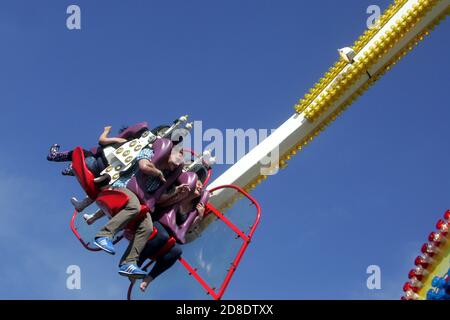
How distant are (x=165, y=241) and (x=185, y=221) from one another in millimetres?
465

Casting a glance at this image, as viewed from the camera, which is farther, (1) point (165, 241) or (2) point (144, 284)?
(2) point (144, 284)

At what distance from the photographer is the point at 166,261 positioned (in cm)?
906

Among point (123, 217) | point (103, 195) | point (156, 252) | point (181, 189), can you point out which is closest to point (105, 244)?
point (123, 217)

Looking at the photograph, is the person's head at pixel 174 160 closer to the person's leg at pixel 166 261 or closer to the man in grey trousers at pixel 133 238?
the man in grey trousers at pixel 133 238

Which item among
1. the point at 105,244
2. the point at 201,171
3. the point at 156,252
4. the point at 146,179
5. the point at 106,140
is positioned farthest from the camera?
the point at 201,171

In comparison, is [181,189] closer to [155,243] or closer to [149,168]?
[149,168]

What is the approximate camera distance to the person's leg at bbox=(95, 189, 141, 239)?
842 centimetres

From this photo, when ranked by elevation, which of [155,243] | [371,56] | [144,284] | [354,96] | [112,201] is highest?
[371,56]

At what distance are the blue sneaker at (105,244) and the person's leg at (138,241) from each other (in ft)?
1.11

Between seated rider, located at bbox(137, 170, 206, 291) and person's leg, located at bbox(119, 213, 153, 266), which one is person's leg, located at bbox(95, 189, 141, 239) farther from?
seated rider, located at bbox(137, 170, 206, 291)

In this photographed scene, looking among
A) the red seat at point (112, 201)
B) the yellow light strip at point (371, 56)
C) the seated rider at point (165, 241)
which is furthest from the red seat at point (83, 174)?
the yellow light strip at point (371, 56)

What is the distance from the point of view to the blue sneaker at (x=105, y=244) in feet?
27.0

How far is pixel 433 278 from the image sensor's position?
10148 millimetres

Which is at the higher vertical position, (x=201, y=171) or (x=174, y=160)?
(x=174, y=160)
